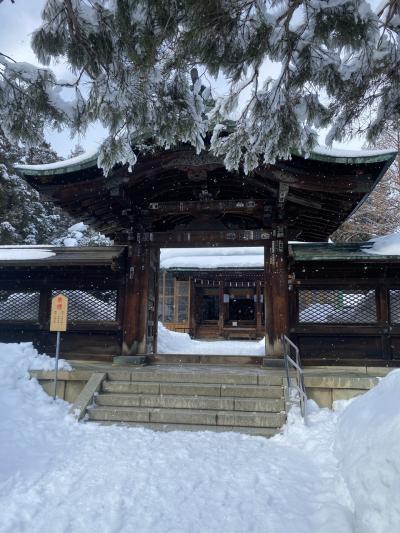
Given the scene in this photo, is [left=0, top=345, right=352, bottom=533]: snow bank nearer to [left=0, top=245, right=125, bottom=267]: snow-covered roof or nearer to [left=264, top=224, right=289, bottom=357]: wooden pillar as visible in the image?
[left=264, top=224, right=289, bottom=357]: wooden pillar

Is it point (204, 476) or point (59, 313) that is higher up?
point (59, 313)

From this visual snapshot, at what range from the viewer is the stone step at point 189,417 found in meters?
6.03

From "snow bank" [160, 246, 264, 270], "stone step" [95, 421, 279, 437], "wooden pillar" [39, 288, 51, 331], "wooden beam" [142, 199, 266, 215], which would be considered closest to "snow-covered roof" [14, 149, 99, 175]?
"wooden beam" [142, 199, 266, 215]

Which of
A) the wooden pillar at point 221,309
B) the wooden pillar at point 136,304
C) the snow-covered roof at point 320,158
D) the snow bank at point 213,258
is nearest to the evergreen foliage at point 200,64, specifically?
the snow-covered roof at point 320,158

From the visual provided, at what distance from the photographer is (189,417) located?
20.3ft

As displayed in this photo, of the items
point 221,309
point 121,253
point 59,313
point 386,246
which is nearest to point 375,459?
point 59,313

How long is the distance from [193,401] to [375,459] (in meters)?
3.49

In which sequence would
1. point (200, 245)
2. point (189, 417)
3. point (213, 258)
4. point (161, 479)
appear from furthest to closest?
point (213, 258) → point (200, 245) → point (189, 417) → point (161, 479)

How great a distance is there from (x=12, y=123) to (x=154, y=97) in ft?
4.33

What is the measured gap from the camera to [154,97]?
13.3 feet

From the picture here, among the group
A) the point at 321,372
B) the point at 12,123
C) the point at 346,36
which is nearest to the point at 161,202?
the point at 321,372

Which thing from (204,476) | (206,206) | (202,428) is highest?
(206,206)

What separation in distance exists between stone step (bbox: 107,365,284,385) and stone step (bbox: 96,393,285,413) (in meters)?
0.51

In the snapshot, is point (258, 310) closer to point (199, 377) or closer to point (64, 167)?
point (199, 377)
